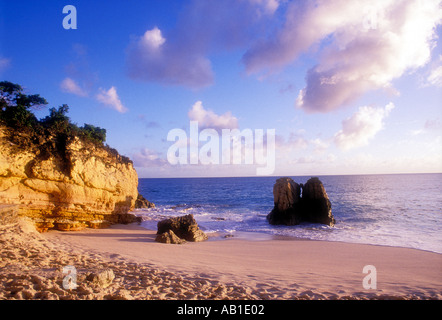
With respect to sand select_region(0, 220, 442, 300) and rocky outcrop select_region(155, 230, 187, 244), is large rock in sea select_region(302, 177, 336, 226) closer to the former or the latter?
sand select_region(0, 220, 442, 300)

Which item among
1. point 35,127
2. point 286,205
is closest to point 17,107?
point 35,127

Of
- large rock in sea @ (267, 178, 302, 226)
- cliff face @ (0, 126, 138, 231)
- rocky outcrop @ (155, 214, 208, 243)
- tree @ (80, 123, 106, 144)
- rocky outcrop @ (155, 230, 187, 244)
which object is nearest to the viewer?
A: cliff face @ (0, 126, 138, 231)

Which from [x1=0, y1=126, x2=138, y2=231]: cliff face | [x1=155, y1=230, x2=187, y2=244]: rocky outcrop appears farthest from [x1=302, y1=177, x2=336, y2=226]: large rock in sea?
[x1=0, y1=126, x2=138, y2=231]: cliff face

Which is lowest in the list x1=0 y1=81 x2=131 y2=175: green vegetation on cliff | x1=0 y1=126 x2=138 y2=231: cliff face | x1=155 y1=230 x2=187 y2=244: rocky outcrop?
x1=155 y1=230 x2=187 y2=244: rocky outcrop

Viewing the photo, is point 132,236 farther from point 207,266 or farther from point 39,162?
point 207,266

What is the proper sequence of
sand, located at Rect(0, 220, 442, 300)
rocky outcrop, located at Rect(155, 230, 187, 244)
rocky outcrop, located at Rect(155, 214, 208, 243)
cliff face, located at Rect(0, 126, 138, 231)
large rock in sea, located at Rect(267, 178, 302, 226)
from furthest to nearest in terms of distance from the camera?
large rock in sea, located at Rect(267, 178, 302, 226) < rocky outcrop, located at Rect(155, 214, 208, 243) < rocky outcrop, located at Rect(155, 230, 187, 244) < cliff face, located at Rect(0, 126, 138, 231) < sand, located at Rect(0, 220, 442, 300)

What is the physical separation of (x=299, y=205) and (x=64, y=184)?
20372mm

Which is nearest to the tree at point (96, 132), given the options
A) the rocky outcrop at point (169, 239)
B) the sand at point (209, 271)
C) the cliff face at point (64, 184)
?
the cliff face at point (64, 184)

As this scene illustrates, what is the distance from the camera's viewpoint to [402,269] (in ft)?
29.2

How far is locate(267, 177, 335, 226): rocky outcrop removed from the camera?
21062 millimetres

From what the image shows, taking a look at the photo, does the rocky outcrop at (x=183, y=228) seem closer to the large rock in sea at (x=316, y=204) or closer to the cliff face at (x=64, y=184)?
the cliff face at (x=64, y=184)

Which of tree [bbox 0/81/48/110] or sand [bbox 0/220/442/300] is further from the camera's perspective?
tree [bbox 0/81/48/110]

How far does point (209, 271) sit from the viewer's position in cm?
728

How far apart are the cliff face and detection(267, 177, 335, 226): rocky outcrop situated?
1423 centimetres
